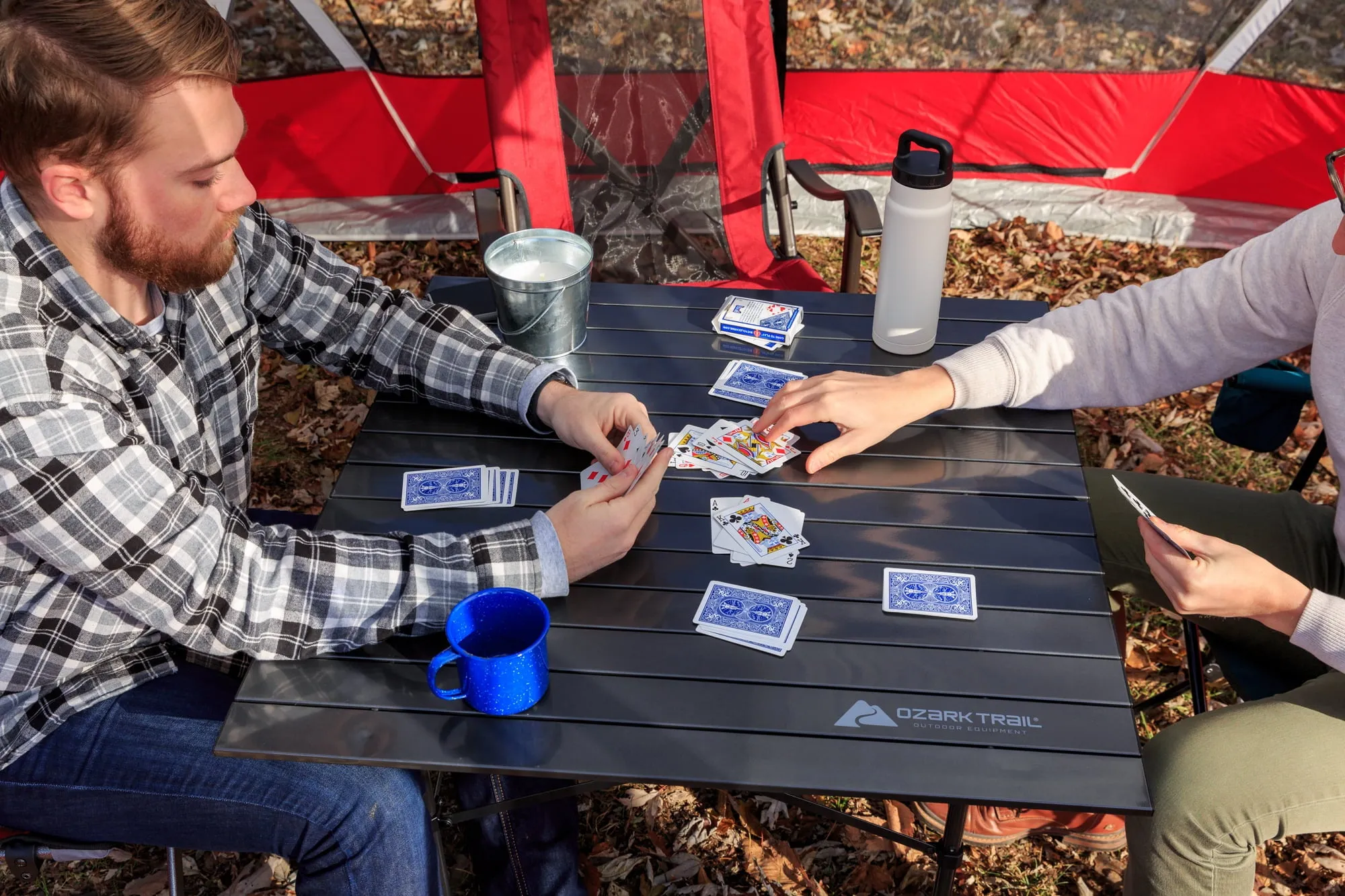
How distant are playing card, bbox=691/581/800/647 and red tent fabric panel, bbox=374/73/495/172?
2.92 meters

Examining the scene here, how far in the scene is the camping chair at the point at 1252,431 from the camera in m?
2.03

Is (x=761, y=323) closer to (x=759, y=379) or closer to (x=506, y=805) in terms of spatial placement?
(x=759, y=379)

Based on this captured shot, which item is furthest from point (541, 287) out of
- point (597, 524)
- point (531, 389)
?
point (597, 524)

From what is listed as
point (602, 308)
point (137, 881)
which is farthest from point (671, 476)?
point (137, 881)

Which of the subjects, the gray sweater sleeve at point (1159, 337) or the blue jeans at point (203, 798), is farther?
the gray sweater sleeve at point (1159, 337)

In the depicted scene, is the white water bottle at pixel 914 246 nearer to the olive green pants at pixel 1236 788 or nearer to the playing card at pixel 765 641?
the playing card at pixel 765 641

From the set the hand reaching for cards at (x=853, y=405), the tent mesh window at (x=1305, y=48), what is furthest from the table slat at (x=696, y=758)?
the tent mesh window at (x=1305, y=48)

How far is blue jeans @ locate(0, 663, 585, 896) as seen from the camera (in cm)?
171

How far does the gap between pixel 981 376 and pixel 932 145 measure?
1.36 ft

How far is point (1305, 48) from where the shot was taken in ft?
12.7

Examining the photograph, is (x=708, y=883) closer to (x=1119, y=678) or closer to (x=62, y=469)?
(x=1119, y=678)

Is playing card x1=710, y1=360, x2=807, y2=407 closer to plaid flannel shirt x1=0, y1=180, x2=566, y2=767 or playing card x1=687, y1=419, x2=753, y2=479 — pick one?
playing card x1=687, y1=419, x2=753, y2=479

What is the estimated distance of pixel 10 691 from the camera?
5.51ft

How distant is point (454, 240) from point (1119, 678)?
11.5 feet
